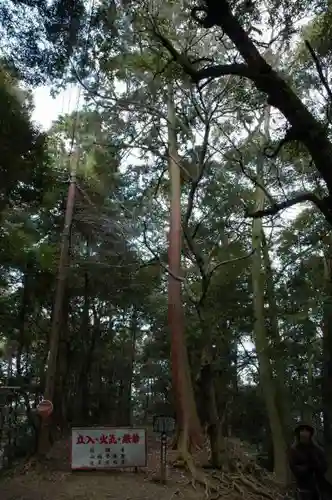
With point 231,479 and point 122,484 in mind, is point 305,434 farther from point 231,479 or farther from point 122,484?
point 231,479

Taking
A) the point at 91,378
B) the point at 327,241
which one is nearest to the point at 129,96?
the point at 327,241

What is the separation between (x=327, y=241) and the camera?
10.7 meters

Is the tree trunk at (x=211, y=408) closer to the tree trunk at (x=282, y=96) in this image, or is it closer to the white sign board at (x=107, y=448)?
the white sign board at (x=107, y=448)

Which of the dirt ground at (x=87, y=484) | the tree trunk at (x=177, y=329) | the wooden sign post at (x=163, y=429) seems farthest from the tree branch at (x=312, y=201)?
the tree trunk at (x=177, y=329)

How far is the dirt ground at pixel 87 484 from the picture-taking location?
7.37 m

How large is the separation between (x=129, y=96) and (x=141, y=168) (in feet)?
7.09

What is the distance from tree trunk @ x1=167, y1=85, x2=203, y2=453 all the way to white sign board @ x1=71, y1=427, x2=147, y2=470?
1.06 m

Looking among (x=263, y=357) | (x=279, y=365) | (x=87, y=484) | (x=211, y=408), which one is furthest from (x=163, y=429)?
→ (x=279, y=365)

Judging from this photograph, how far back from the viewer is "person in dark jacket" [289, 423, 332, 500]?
4117 millimetres

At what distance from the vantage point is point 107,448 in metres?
8.44

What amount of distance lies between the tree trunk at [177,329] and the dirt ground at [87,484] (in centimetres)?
108

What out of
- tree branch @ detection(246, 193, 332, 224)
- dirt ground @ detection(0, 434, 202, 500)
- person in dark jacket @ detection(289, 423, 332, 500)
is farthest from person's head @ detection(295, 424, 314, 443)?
dirt ground @ detection(0, 434, 202, 500)

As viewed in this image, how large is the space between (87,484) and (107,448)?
0.77 m

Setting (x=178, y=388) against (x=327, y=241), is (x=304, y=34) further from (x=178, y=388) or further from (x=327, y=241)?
(x=178, y=388)
